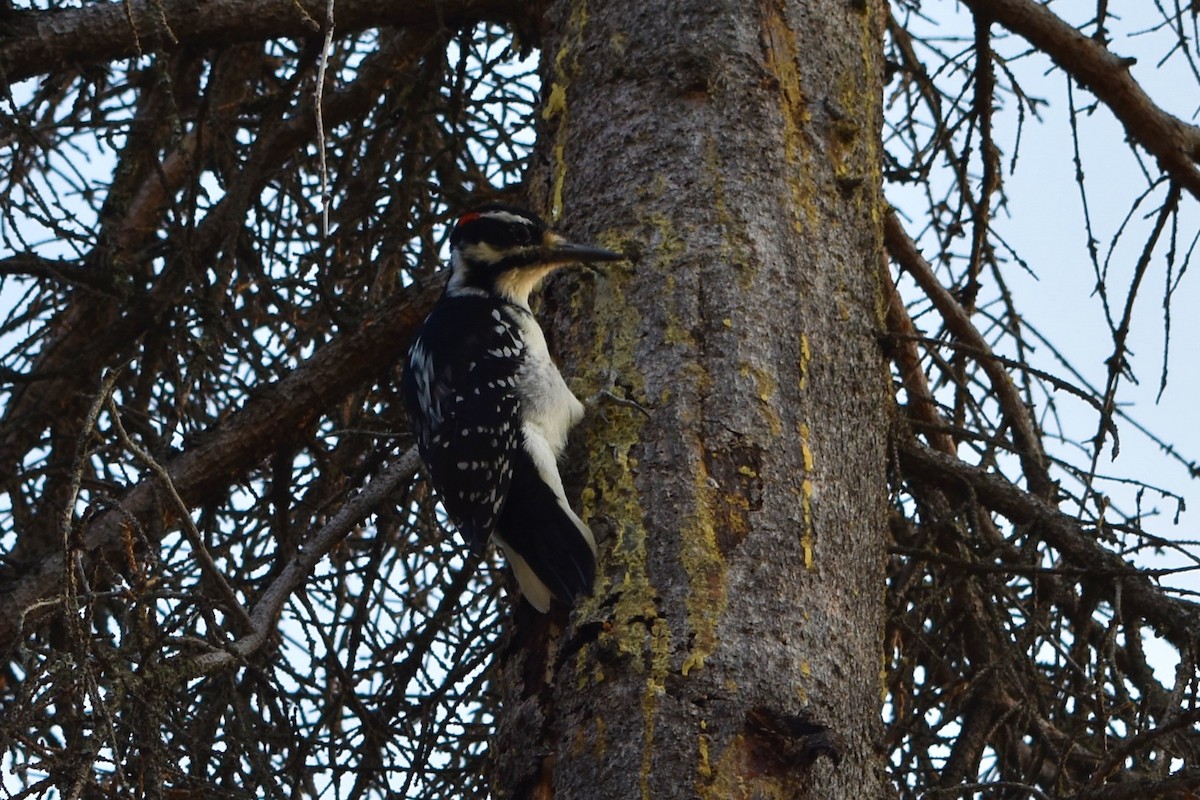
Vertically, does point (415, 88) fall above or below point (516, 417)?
above

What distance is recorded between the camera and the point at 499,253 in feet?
13.0

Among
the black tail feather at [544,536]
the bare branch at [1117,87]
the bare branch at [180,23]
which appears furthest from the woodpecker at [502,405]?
the bare branch at [1117,87]

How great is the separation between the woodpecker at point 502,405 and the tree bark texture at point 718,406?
7 cm

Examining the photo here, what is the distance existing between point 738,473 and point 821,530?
0.19m

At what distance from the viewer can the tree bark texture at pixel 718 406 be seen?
254 centimetres

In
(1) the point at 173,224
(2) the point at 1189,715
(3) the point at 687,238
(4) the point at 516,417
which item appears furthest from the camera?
(1) the point at 173,224

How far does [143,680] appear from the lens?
247 cm

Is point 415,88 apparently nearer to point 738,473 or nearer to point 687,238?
point 687,238

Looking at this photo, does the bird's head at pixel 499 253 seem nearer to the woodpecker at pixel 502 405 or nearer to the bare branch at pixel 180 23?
the woodpecker at pixel 502 405

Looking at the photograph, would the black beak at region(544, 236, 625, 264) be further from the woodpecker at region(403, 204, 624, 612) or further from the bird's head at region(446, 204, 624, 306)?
the bird's head at region(446, 204, 624, 306)

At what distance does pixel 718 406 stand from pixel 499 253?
1.22m

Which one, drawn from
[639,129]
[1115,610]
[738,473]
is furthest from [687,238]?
[1115,610]

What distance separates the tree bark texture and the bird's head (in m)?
0.12

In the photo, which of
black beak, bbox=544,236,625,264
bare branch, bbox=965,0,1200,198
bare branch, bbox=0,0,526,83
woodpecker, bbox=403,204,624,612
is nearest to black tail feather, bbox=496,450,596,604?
woodpecker, bbox=403,204,624,612
